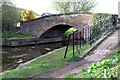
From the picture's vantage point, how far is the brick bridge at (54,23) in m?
12.9

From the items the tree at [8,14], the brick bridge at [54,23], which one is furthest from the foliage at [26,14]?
the brick bridge at [54,23]

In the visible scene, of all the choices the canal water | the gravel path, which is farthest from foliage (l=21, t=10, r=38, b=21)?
the gravel path

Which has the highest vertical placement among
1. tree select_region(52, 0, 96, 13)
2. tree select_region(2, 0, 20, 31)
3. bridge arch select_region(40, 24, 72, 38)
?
tree select_region(52, 0, 96, 13)

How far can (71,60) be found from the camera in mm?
4824

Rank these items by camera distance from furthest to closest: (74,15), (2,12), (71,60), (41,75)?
(2,12)
(74,15)
(71,60)
(41,75)

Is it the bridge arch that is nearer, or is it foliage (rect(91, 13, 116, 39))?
foliage (rect(91, 13, 116, 39))

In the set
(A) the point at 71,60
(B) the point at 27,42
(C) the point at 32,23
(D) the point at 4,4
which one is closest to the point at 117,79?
(A) the point at 71,60

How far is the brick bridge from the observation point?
12.9 m

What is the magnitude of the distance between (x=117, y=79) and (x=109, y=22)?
8.84 metres

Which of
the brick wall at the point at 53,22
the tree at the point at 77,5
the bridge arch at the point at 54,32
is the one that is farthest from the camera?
the tree at the point at 77,5

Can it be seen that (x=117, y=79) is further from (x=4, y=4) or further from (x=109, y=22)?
(x=4, y=4)

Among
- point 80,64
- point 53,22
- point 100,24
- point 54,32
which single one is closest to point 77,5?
point 54,32

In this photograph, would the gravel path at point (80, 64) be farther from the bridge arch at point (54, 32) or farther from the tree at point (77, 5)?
the tree at point (77, 5)

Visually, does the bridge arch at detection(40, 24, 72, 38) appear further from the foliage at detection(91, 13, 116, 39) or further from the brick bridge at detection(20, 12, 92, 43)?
the foliage at detection(91, 13, 116, 39)
